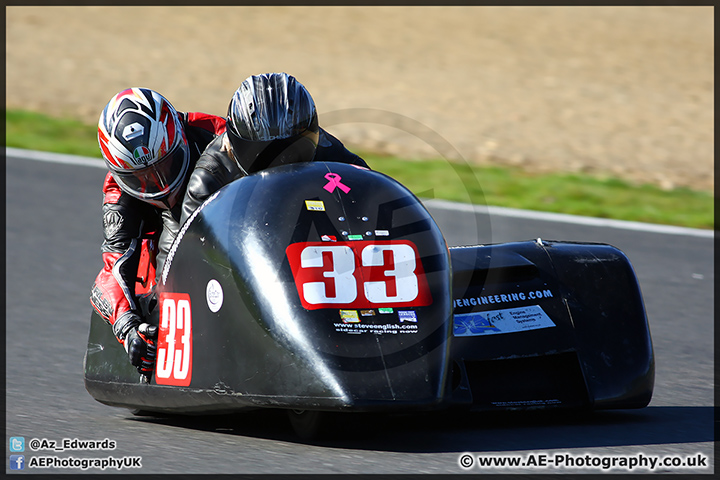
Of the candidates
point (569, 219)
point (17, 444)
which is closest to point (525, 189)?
point (569, 219)

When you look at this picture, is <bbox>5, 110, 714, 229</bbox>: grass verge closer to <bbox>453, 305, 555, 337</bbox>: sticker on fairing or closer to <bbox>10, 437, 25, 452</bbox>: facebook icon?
<bbox>453, 305, 555, 337</bbox>: sticker on fairing

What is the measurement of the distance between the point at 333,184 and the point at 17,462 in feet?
4.95

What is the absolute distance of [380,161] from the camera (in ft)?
37.7

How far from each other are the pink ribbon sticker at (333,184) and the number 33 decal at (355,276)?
250 mm

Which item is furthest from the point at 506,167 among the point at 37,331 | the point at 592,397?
the point at 592,397

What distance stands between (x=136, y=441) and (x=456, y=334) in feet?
4.46

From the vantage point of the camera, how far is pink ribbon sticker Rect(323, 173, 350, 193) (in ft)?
13.4

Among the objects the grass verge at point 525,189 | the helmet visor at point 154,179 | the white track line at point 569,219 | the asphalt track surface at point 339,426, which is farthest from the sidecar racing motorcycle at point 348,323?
the grass verge at point 525,189

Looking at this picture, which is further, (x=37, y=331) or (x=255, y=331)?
(x=37, y=331)

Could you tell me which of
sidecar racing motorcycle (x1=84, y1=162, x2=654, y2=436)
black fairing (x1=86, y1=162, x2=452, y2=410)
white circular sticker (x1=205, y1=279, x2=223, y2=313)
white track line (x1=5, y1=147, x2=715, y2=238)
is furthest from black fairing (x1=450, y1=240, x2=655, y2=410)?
white track line (x1=5, y1=147, x2=715, y2=238)

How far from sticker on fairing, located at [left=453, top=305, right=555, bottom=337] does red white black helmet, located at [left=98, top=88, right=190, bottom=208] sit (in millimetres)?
1372

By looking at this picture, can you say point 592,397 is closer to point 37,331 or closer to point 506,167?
point 37,331

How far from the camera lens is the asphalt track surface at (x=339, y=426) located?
392cm

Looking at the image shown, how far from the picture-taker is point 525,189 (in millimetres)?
10836
